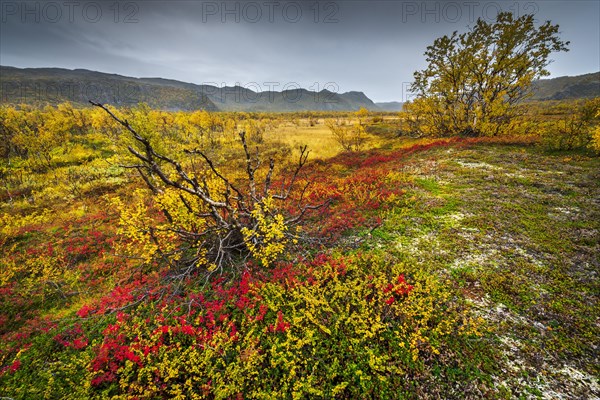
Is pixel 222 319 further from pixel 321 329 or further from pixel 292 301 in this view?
pixel 321 329

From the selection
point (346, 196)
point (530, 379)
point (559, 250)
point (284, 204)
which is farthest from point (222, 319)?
point (559, 250)

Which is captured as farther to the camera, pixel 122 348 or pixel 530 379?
pixel 122 348

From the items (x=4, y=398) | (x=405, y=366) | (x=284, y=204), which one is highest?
(x=284, y=204)

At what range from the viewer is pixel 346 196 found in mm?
15094

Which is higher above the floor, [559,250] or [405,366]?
[559,250]

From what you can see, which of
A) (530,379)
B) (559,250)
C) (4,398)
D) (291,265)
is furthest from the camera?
(291,265)

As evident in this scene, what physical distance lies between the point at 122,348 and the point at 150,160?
16.3 ft

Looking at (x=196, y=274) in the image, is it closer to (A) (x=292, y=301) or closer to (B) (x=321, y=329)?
(A) (x=292, y=301)

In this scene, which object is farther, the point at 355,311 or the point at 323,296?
the point at 323,296

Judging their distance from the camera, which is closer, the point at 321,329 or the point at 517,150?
the point at 321,329

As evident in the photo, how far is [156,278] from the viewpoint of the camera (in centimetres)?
923

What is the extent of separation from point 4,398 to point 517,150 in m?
29.8

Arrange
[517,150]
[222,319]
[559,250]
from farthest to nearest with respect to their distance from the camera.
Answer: [517,150] < [559,250] < [222,319]

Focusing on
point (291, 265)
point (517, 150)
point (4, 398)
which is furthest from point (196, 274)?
point (517, 150)
